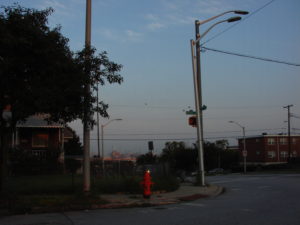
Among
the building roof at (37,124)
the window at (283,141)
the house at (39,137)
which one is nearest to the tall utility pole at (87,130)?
the building roof at (37,124)

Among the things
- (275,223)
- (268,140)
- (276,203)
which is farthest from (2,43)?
(268,140)

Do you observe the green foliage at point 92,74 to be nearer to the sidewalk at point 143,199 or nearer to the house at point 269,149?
the sidewalk at point 143,199

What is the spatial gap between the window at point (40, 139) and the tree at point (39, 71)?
22.5 metres

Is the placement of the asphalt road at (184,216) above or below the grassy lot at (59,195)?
below

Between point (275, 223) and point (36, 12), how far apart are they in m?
10.0

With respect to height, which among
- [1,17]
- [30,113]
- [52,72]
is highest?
[1,17]

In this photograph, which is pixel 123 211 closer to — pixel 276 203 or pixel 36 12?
pixel 276 203

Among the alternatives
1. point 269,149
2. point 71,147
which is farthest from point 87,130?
point 269,149

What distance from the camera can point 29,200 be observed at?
13.7 m

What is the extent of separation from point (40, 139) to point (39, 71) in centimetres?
2408

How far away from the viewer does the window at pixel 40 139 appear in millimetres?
35875

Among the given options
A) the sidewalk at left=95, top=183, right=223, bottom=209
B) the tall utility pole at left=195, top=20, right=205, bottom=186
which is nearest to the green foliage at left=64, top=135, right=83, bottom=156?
the tall utility pole at left=195, top=20, right=205, bottom=186

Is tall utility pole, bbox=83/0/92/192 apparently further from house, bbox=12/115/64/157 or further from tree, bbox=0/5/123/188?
house, bbox=12/115/64/157

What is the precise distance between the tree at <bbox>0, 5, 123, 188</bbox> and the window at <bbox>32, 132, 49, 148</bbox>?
22.5m
